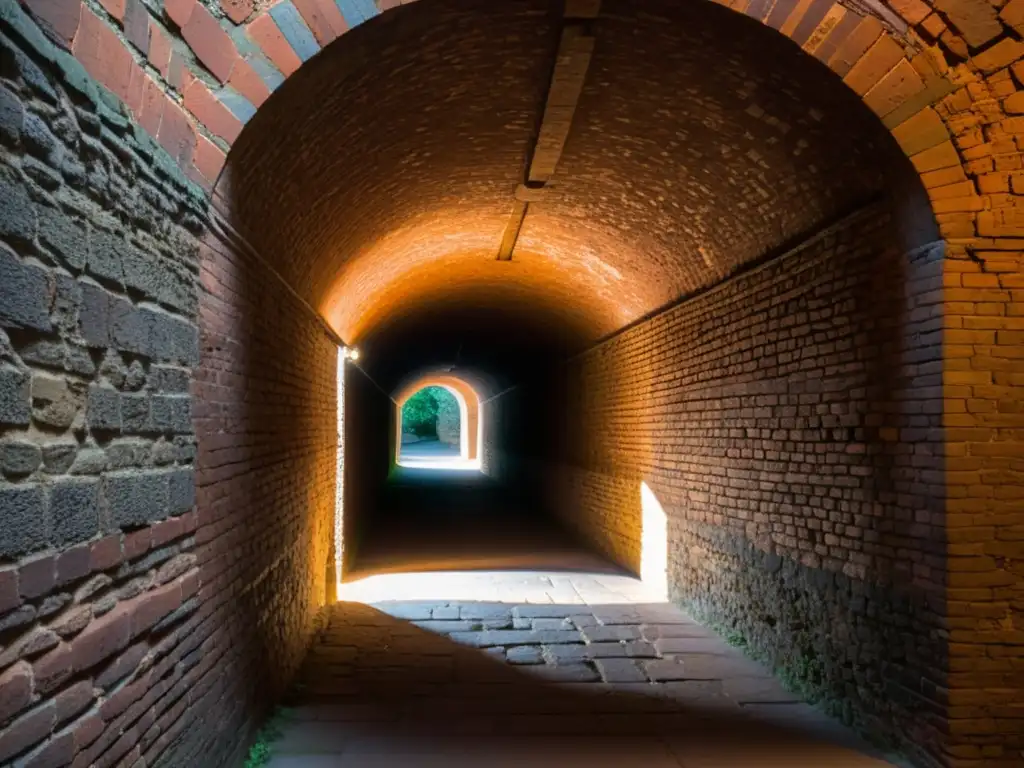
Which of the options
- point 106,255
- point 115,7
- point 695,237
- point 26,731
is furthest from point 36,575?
point 695,237

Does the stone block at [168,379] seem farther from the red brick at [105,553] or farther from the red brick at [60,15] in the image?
the red brick at [60,15]

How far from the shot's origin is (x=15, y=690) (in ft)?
6.63

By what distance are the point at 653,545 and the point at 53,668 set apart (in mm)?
7866

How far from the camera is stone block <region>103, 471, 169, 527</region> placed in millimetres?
2643

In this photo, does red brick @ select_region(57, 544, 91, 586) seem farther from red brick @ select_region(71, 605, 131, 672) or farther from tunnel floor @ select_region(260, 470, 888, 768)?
→ tunnel floor @ select_region(260, 470, 888, 768)

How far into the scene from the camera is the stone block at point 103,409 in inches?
98.2

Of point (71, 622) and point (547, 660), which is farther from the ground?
point (71, 622)

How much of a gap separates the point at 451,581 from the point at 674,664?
399 cm

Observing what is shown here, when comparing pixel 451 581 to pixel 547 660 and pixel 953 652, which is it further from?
pixel 953 652

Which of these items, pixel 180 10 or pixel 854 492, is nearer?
pixel 180 10

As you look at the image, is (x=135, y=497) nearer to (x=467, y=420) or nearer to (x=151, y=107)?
(x=151, y=107)

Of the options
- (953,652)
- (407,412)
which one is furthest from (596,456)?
(407,412)

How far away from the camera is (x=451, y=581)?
387 inches

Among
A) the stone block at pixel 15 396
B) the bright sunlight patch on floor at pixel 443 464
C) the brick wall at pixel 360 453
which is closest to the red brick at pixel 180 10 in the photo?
the stone block at pixel 15 396
